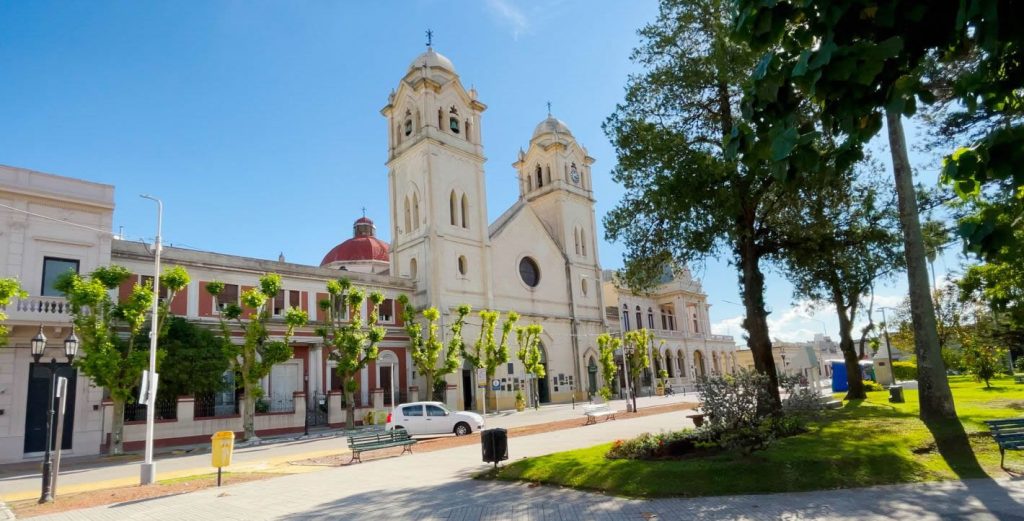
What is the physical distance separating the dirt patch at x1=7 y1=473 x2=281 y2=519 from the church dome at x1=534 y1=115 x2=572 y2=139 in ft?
151

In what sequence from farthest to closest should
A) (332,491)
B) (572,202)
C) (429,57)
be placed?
(572,202), (429,57), (332,491)

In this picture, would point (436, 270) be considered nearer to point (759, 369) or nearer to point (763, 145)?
point (759, 369)

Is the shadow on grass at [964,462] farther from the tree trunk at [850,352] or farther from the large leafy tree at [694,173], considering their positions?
the tree trunk at [850,352]

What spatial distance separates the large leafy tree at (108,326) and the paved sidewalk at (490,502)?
1192 cm

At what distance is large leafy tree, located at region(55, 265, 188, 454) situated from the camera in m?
21.8

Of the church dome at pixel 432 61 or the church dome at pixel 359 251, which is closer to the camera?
the church dome at pixel 432 61

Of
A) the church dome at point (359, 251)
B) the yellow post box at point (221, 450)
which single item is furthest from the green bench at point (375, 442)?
the church dome at point (359, 251)

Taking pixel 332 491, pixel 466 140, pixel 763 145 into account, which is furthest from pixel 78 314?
pixel 466 140

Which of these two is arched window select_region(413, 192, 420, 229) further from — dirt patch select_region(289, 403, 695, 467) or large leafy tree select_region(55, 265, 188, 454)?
dirt patch select_region(289, 403, 695, 467)

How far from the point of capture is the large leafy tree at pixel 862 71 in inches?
160

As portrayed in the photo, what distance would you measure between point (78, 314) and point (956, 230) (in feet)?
85.1

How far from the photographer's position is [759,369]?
1645 centimetres

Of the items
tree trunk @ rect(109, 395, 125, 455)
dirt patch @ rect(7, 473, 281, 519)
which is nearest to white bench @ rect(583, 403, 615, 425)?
dirt patch @ rect(7, 473, 281, 519)

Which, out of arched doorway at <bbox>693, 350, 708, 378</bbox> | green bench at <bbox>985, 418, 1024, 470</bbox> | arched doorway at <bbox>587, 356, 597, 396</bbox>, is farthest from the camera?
arched doorway at <bbox>693, 350, 708, 378</bbox>
